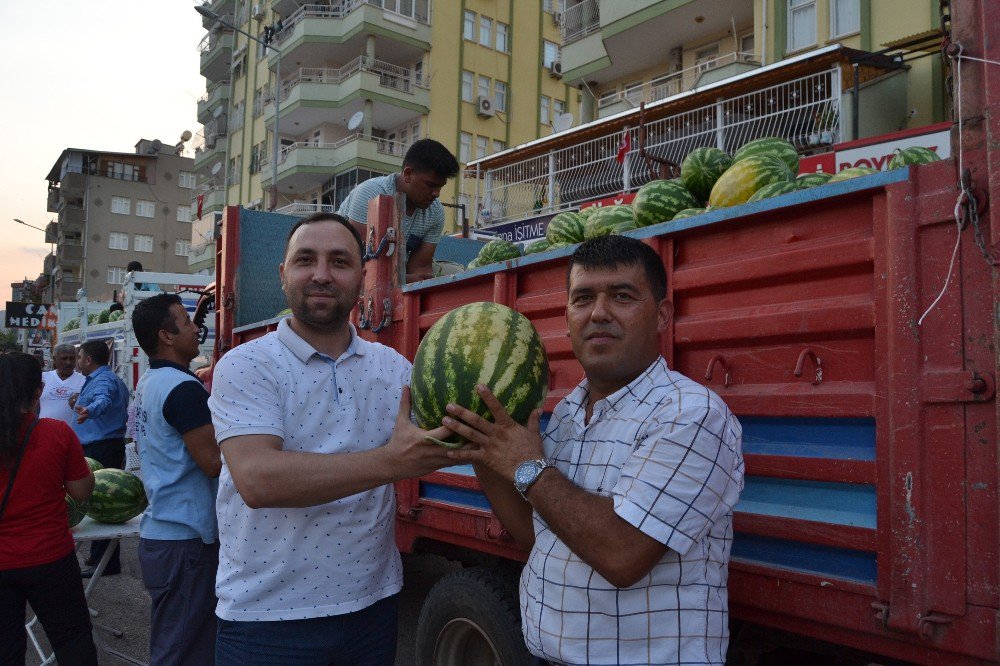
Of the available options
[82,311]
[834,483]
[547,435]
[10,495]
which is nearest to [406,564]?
[10,495]

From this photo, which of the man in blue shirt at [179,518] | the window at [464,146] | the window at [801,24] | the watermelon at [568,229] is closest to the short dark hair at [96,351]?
the man in blue shirt at [179,518]

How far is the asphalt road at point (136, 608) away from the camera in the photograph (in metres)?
5.10

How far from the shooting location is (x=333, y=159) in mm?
30250

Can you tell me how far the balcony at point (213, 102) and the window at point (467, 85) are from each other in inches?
713

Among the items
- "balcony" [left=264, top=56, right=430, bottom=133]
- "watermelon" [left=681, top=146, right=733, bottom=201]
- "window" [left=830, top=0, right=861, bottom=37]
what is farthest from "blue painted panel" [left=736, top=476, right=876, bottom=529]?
"balcony" [left=264, top=56, right=430, bottom=133]

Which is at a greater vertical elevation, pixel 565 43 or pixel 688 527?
pixel 565 43

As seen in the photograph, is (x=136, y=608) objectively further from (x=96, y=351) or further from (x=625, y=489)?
(x=625, y=489)

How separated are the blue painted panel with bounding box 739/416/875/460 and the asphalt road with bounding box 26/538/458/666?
11.6 feet

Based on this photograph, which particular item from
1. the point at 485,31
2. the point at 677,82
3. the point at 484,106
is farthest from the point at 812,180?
the point at 485,31

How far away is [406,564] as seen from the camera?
654cm

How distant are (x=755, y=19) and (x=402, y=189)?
47.8 ft

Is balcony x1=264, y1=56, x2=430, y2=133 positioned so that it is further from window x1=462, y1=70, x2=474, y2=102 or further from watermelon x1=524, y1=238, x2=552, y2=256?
watermelon x1=524, y1=238, x2=552, y2=256

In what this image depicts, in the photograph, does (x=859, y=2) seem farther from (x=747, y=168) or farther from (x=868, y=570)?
(x=868, y=570)

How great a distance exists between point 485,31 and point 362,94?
7.99 meters
